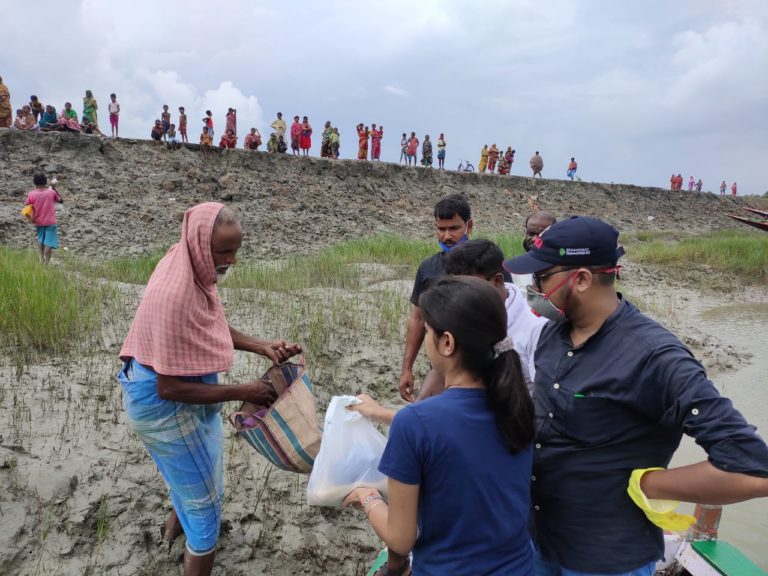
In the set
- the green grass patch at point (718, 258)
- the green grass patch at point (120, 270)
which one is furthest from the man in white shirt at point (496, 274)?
the green grass patch at point (718, 258)

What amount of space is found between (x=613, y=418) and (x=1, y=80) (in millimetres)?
15587

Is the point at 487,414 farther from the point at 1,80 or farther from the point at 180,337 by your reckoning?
the point at 1,80

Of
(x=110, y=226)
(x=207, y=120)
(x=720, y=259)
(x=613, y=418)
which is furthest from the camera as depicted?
(x=207, y=120)

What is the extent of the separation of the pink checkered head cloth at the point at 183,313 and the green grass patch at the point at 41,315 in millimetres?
2684

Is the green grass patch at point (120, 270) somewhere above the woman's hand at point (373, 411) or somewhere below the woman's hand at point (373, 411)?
below

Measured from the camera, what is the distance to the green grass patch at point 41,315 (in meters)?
4.17

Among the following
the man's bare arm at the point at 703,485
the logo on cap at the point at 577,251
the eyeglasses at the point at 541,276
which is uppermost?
the logo on cap at the point at 577,251

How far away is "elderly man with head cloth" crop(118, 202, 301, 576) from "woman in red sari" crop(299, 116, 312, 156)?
16525mm

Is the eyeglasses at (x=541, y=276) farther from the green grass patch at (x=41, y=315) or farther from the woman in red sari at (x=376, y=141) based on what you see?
the woman in red sari at (x=376, y=141)

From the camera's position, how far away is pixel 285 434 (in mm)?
2006

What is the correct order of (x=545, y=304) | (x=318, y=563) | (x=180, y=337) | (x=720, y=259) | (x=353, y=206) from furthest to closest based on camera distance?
(x=353, y=206) → (x=720, y=259) → (x=318, y=563) → (x=180, y=337) → (x=545, y=304)

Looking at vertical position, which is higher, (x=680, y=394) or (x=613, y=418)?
(x=680, y=394)

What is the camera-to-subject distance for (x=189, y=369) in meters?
1.96

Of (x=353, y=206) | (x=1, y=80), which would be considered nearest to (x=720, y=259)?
(x=353, y=206)
